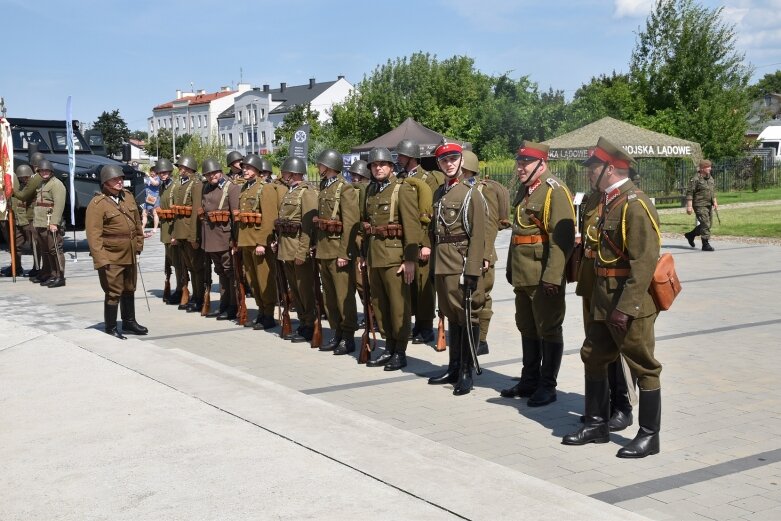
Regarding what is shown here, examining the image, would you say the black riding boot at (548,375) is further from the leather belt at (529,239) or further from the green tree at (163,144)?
the green tree at (163,144)

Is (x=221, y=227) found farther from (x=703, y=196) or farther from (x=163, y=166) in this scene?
(x=703, y=196)

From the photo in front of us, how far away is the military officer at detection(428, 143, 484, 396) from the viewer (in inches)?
301

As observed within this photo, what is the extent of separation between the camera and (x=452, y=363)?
8.16 metres

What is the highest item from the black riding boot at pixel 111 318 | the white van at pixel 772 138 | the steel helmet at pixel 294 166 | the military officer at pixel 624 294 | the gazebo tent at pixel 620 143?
the white van at pixel 772 138

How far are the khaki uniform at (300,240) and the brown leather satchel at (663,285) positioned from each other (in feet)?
16.2

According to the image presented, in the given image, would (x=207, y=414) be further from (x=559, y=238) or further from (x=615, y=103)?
(x=615, y=103)

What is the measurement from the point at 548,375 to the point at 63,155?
62.8 feet

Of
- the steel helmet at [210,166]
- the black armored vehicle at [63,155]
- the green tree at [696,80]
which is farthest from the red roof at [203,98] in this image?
Result: the steel helmet at [210,166]

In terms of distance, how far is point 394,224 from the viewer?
8828 mm

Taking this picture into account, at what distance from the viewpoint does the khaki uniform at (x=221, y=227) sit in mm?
11930

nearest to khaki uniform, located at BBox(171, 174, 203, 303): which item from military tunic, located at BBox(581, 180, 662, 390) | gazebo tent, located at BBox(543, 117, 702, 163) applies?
military tunic, located at BBox(581, 180, 662, 390)

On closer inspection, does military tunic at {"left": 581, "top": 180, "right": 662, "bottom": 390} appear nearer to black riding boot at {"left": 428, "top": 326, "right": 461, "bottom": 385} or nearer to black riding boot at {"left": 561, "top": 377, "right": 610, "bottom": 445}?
black riding boot at {"left": 561, "top": 377, "right": 610, "bottom": 445}

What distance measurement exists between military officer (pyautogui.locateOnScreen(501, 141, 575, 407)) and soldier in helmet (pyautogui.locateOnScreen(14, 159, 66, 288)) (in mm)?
10061

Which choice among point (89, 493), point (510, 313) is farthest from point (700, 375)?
point (89, 493)
